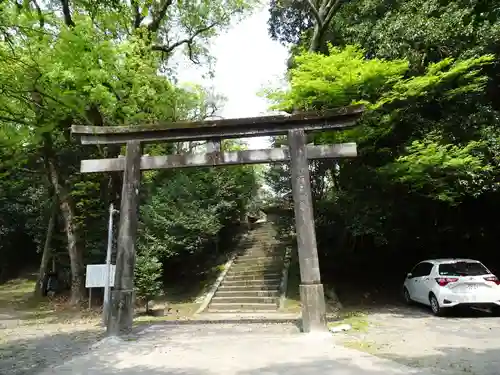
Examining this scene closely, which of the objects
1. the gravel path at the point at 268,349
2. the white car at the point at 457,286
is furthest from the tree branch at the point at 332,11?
the gravel path at the point at 268,349

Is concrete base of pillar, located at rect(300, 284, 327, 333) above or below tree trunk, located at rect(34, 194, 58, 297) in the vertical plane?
below

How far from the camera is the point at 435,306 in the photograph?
411 inches

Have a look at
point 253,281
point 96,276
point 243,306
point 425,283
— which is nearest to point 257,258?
point 253,281

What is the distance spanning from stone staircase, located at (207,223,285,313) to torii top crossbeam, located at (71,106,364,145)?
6.29m

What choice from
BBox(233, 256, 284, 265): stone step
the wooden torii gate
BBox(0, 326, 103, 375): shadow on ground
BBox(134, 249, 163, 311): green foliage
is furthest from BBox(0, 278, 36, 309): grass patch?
the wooden torii gate

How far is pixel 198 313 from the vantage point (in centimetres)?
1288

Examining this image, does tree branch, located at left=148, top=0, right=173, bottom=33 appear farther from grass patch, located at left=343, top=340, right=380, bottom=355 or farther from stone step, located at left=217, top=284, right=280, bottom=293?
grass patch, located at left=343, top=340, right=380, bottom=355

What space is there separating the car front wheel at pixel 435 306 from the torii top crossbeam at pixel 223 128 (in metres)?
5.14

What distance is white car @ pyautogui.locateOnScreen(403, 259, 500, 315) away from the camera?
Answer: 31.8ft

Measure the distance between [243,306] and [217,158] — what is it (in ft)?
19.9

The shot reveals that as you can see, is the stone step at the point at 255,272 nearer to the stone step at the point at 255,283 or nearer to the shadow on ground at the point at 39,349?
the stone step at the point at 255,283

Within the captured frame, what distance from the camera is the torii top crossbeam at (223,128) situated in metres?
9.41

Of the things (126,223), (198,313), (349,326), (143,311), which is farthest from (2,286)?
(349,326)

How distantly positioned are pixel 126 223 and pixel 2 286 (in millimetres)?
19208
